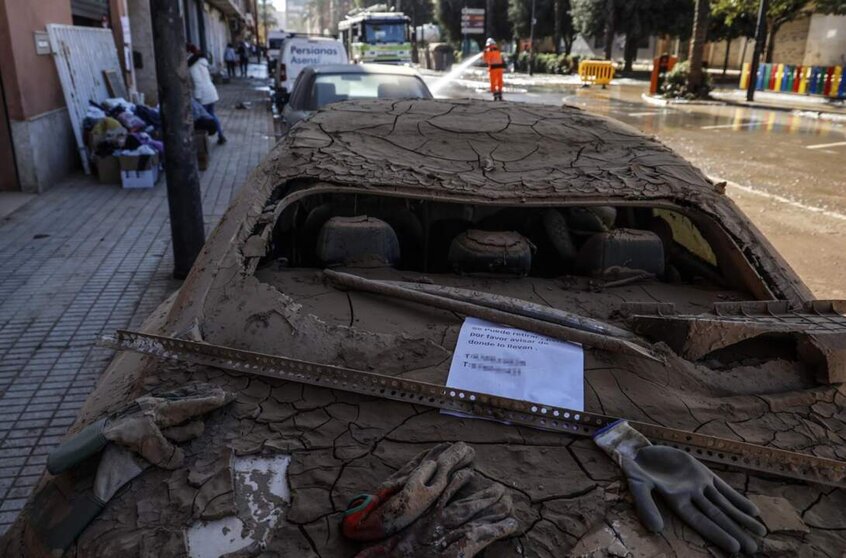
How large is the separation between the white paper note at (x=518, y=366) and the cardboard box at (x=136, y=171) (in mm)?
8155

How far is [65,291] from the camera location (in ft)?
17.6

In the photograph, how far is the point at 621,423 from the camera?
1850 millimetres

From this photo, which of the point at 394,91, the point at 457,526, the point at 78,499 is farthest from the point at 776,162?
the point at 78,499

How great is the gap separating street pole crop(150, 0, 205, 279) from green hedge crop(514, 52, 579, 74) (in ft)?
114

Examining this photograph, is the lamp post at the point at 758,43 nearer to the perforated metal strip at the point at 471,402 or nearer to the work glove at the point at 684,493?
the perforated metal strip at the point at 471,402

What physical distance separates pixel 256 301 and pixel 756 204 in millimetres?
8181

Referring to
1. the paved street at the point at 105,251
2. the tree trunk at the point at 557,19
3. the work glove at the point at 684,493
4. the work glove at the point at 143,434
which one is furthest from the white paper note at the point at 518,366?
the tree trunk at the point at 557,19

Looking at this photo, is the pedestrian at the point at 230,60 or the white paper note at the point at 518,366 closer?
the white paper note at the point at 518,366

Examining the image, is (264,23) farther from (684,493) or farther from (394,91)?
(684,493)

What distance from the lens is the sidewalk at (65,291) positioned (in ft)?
11.5

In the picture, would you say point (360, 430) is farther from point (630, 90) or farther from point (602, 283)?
point (630, 90)

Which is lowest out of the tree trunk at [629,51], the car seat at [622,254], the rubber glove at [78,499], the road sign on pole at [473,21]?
the rubber glove at [78,499]

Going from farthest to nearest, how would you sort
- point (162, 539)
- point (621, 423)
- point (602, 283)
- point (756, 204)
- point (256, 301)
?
1. point (756, 204)
2. point (602, 283)
3. point (256, 301)
4. point (621, 423)
5. point (162, 539)

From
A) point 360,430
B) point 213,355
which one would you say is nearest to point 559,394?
point 360,430
